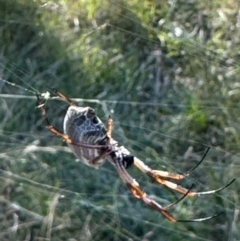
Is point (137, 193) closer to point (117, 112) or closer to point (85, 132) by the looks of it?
point (85, 132)

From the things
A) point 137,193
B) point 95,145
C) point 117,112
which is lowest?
point 117,112

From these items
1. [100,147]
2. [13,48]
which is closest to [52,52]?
[13,48]

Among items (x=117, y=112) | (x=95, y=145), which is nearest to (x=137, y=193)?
(x=95, y=145)

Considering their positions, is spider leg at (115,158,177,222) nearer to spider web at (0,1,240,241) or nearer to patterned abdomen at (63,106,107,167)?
patterned abdomen at (63,106,107,167)

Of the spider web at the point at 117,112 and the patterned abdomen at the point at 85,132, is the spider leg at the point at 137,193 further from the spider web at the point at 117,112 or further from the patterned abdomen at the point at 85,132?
the spider web at the point at 117,112

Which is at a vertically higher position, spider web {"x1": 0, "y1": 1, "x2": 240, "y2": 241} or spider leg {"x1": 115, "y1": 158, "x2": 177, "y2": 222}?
spider leg {"x1": 115, "y1": 158, "x2": 177, "y2": 222}

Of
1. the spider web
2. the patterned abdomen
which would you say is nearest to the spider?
the patterned abdomen
